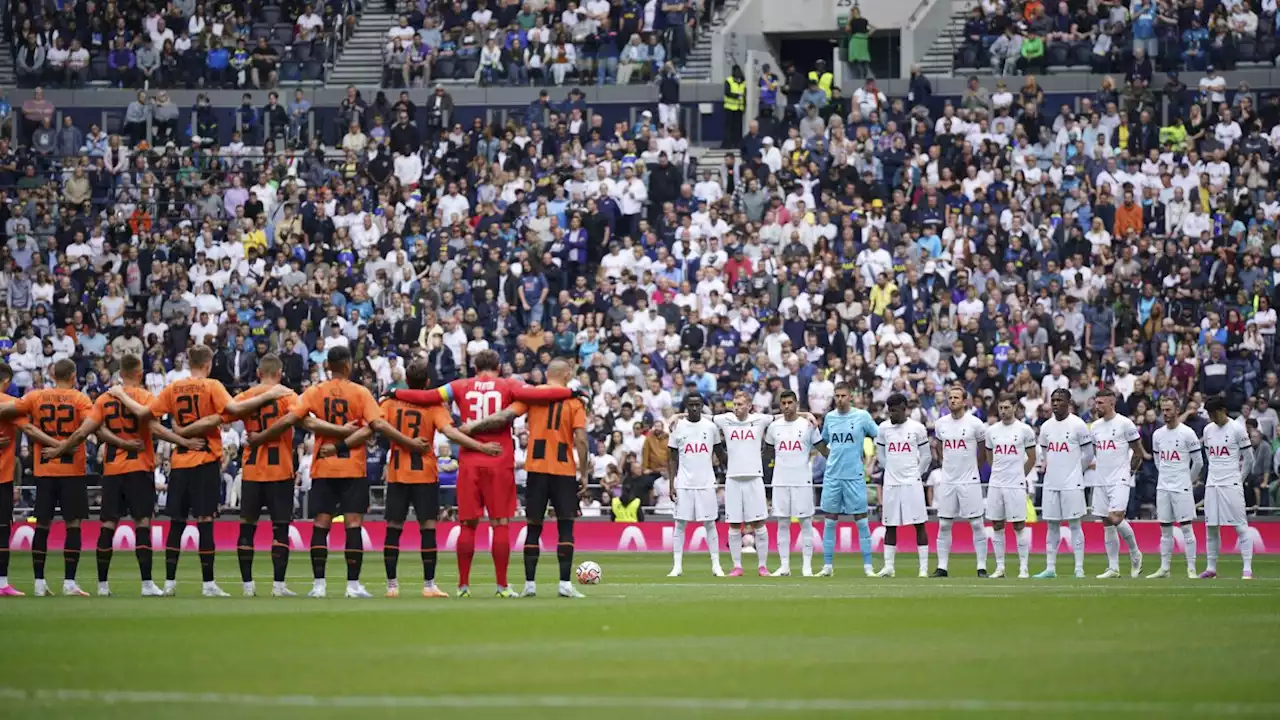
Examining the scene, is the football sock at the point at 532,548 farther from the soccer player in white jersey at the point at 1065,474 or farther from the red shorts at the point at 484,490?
the soccer player in white jersey at the point at 1065,474

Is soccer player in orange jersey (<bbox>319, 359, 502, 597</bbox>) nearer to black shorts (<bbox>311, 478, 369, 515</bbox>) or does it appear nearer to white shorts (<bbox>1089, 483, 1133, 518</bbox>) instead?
black shorts (<bbox>311, 478, 369, 515</bbox>)

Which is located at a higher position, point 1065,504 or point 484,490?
point 484,490

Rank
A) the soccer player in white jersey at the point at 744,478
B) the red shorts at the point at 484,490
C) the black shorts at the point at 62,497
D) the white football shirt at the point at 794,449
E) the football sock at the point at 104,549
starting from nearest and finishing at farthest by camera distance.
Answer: the red shorts at the point at 484,490, the football sock at the point at 104,549, the black shorts at the point at 62,497, the soccer player in white jersey at the point at 744,478, the white football shirt at the point at 794,449

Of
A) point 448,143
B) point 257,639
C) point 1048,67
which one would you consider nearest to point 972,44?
point 1048,67

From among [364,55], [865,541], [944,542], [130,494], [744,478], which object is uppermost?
[364,55]

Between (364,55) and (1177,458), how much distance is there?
97.5 ft

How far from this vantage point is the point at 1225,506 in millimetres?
26859

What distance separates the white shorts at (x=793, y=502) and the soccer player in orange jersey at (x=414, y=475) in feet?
27.0

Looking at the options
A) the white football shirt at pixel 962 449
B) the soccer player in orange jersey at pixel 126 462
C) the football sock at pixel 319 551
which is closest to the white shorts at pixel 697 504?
the white football shirt at pixel 962 449

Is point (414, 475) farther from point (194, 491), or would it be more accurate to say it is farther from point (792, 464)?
point (792, 464)

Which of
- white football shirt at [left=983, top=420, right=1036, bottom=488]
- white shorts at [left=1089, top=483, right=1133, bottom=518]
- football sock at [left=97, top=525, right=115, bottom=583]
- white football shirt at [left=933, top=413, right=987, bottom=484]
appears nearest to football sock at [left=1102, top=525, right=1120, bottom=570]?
white shorts at [left=1089, top=483, right=1133, bottom=518]

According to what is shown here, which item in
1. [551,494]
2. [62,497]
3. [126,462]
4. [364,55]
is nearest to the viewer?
[551,494]

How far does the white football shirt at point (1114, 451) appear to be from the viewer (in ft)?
90.2

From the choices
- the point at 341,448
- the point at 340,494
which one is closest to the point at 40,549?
the point at 340,494
